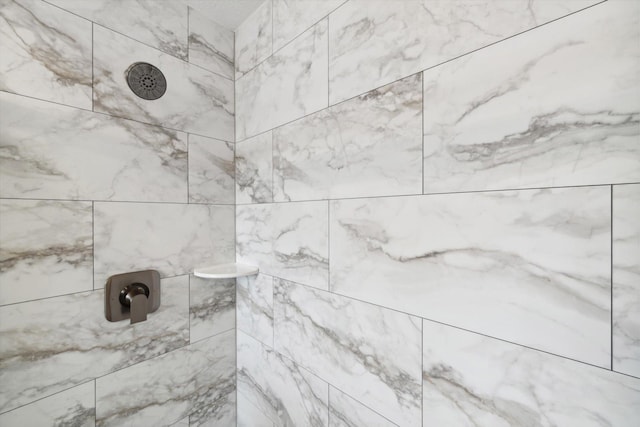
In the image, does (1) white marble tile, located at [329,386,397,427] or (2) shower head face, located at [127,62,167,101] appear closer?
(1) white marble tile, located at [329,386,397,427]

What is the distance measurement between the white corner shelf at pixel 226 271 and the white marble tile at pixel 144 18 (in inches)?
36.9

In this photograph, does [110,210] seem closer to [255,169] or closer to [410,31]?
[255,169]

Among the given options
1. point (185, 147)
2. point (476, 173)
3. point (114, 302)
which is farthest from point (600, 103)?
point (114, 302)

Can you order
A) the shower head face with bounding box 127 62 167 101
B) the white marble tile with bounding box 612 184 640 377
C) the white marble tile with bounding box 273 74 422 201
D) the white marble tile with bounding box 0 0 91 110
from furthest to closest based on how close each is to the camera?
the shower head face with bounding box 127 62 167 101 < the white marble tile with bounding box 0 0 91 110 < the white marble tile with bounding box 273 74 422 201 < the white marble tile with bounding box 612 184 640 377

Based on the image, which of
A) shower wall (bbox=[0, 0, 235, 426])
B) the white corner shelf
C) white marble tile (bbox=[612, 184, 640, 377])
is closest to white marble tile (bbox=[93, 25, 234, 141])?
shower wall (bbox=[0, 0, 235, 426])

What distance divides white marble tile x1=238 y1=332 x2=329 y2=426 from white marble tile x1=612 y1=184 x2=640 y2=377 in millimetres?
769

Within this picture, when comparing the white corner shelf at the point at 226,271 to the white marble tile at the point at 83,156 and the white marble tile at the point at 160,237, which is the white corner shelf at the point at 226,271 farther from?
the white marble tile at the point at 83,156

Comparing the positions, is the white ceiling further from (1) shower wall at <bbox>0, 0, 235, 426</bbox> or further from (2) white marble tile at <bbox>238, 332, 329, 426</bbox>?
(2) white marble tile at <bbox>238, 332, 329, 426</bbox>

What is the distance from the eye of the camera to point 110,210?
3.27 feet

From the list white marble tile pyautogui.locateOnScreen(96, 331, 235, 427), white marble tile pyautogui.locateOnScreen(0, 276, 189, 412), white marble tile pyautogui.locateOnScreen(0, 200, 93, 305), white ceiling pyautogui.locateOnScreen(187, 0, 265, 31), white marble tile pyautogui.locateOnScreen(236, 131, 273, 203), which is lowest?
white marble tile pyautogui.locateOnScreen(96, 331, 235, 427)

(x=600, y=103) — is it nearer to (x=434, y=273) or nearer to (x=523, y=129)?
(x=523, y=129)

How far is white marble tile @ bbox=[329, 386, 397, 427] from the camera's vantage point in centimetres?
80

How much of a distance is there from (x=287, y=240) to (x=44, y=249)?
2.54 ft

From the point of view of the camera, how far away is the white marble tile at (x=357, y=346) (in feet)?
2.39
